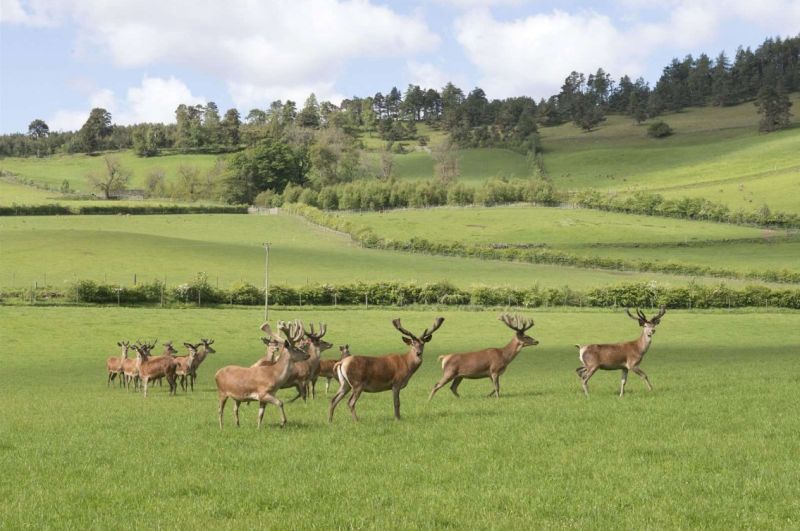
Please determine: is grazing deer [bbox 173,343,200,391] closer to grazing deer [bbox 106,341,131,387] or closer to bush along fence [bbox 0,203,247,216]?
grazing deer [bbox 106,341,131,387]

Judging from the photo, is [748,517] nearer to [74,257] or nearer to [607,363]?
[607,363]

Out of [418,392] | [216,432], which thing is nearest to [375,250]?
[418,392]

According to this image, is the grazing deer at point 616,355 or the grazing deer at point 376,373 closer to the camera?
the grazing deer at point 376,373

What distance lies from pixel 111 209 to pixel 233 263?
2439 inches

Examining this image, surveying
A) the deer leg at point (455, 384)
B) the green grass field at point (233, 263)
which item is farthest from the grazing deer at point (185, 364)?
the green grass field at point (233, 263)

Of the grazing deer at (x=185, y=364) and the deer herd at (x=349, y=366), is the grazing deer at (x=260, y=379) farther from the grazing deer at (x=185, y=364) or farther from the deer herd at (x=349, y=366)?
the grazing deer at (x=185, y=364)

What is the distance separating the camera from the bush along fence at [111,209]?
14075 centimetres

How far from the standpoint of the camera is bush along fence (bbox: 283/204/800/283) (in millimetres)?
92613

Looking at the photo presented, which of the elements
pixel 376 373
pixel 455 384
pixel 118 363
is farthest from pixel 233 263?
pixel 376 373

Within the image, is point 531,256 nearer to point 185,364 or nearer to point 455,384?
point 185,364

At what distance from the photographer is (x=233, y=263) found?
322 ft

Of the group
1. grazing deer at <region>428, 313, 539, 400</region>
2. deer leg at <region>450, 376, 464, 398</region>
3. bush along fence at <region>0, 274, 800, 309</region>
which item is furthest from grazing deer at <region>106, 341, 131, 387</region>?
bush along fence at <region>0, 274, 800, 309</region>

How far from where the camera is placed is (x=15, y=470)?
47.3 feet

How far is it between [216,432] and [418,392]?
33.8 feet
